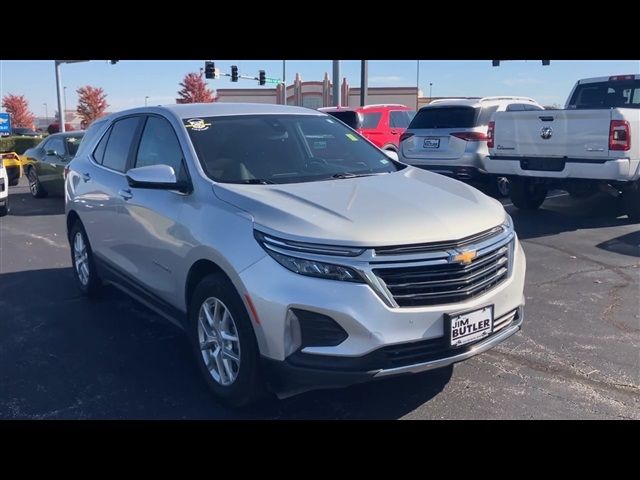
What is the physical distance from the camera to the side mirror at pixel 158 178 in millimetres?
4148

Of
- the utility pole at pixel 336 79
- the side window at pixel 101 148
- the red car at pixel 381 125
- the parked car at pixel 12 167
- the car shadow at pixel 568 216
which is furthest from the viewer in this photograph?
the utility pole at pixel 336 79

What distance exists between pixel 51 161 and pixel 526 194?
31.1 ft

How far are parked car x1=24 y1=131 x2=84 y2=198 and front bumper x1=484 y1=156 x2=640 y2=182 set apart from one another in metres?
8.42

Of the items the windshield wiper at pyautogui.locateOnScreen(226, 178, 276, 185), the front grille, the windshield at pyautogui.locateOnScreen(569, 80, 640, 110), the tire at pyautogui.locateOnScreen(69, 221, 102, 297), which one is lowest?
the tire at pyautogui.locateOnScreen(69, 221, 102, 297)

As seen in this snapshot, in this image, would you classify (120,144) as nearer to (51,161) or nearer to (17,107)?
(51,161)

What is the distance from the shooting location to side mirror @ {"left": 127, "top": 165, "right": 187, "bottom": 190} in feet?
13.6

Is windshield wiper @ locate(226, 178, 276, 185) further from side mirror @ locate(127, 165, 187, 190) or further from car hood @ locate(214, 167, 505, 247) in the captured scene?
side mirror @ locate(127, 165, 187, 190)

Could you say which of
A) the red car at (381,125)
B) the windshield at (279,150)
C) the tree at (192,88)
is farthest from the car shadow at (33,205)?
the tree at (192,88)

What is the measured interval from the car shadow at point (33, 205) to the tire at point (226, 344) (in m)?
9.19

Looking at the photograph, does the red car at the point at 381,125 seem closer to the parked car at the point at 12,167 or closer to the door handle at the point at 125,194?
the parked car at the point at 12,167

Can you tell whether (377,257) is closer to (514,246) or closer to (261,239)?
(261,239)

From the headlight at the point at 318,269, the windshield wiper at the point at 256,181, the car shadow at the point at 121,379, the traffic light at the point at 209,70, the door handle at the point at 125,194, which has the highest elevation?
the traffic light at the point at 209,70

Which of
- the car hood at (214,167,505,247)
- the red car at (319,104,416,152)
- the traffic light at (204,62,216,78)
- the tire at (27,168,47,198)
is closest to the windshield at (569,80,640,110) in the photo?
the red car at (319,104,416,152)

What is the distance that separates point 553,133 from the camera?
898cm
